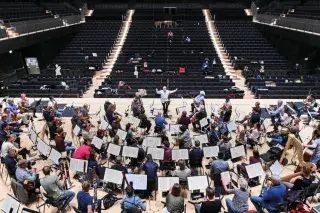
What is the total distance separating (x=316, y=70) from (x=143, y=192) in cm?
2200

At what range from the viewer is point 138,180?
311 inches

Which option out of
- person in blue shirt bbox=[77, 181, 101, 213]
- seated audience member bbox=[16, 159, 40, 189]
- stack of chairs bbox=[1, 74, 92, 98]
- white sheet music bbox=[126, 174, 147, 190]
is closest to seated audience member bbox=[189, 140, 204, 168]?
white sheet music bbox=[126, 174, 147, 190]

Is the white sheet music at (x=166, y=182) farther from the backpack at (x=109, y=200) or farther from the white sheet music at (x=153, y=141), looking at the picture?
the white sheet music at (x=153, y=141)

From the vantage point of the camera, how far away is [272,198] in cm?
731

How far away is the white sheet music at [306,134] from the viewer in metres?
12.3

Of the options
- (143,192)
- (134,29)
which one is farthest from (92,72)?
(143,192)

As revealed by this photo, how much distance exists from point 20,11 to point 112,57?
33.1 feet

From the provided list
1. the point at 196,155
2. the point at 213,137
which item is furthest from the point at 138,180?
the point at 213,137

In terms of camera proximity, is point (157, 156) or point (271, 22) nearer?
point (157, 156)

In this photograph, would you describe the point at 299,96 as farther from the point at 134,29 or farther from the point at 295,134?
the point at 134,29

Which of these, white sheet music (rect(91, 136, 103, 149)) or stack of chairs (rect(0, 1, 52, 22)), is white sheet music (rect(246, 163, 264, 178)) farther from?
stack of chairs (rect(0, 1, 52, 22))

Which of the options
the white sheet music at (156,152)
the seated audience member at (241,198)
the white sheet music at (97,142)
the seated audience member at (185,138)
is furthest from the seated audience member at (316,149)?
the white sheet music at (97,142)

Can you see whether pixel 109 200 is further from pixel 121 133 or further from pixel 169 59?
pixel 169 59

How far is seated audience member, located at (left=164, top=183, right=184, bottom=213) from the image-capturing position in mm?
7129
